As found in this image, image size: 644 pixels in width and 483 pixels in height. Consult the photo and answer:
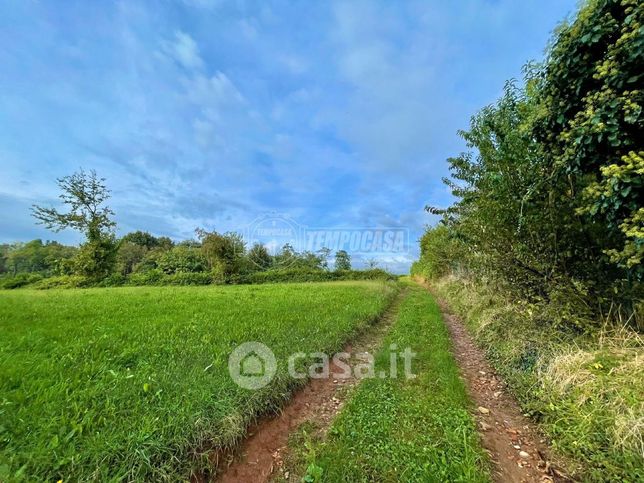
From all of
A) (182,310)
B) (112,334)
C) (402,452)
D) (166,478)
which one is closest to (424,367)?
(402,452)

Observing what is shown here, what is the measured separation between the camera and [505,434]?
2.88 m

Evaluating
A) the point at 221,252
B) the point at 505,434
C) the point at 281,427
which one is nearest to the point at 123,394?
the point at 281,427

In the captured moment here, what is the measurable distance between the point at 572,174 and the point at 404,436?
4.21 metres

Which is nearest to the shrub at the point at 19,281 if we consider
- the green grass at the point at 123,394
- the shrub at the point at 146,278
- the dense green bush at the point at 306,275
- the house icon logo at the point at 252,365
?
the shrub at the point at 146,278

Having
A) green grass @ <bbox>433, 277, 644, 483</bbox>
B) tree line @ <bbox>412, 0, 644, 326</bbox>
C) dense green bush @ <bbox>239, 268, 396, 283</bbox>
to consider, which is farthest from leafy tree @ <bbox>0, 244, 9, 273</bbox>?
green grass @ <bbox>433, 277, 644, 483</bbox>

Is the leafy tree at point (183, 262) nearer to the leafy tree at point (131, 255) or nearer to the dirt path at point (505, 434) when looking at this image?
the leafy tree at point (131, 255)

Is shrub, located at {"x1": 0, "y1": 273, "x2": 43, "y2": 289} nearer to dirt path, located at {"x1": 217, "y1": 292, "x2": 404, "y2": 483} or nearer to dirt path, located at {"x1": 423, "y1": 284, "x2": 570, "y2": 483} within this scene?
dirt path, located at {"x1": 217, "y1": 292, "x2": 404, "y2": 483}

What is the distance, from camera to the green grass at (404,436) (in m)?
2.26

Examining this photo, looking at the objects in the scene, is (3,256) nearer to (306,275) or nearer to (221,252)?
(221,252)

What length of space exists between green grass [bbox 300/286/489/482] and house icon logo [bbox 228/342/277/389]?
0.93 metres

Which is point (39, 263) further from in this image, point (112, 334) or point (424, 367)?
point (424, 367)

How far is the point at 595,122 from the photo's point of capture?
8.29 feet

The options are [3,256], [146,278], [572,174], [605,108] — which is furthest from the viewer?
[3,256]

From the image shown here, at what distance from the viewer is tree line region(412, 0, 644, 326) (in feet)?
8.07
